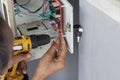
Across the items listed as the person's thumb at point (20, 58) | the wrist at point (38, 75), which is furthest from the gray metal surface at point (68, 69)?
the person's thumb at point (20, 58)

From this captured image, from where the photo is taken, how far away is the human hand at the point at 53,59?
4.09 ft

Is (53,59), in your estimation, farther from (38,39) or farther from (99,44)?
(99,44)

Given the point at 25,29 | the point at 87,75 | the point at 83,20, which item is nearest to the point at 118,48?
the point at 83,20

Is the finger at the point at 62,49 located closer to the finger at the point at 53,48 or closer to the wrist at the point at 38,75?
the finger at the point at 53,48

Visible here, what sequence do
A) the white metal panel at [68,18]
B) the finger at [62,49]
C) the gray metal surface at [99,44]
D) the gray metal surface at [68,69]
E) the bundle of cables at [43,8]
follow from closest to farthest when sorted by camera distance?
the gray metal surface at [99,44] → the white metal panel at [68,18] → the finger at [62,49] → the bundle of cables at [43,8] → the gray metal surface at [68,69]

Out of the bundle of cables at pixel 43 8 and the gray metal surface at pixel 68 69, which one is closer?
the bundle of cables at pixel 43 8

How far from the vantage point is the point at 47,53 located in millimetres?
1302

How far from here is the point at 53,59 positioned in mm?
1322

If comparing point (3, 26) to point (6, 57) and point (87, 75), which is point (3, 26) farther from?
→ point (87, 75)

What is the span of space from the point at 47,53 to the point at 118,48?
0.44 m

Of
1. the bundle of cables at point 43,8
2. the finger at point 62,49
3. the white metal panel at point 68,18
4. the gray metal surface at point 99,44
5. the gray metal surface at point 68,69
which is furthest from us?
the gray metal surface at point 68,69

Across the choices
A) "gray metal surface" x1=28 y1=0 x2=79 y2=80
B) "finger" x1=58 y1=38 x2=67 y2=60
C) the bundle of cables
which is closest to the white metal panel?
"finger" x1=58 y1=38 x2=67 y2=60

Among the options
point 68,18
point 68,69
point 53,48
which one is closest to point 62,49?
point 53,48

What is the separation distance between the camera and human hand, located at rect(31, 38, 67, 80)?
1.25 meters
